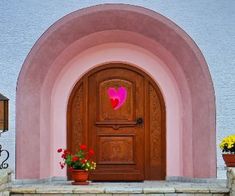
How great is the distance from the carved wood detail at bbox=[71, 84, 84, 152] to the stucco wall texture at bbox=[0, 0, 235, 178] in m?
1.34

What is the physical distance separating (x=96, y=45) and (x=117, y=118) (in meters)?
1.32

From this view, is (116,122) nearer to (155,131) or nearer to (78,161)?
(155,131)

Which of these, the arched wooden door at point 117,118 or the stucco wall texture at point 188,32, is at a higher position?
the stucco wall texture at point 188,32

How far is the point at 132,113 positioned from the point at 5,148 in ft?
7.68

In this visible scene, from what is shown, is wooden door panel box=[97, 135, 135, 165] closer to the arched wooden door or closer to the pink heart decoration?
the arched wooden door

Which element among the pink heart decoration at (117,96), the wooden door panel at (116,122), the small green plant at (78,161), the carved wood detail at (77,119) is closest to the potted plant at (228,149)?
the wooden door panel at (116,122)

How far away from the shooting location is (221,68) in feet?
A: 32.2

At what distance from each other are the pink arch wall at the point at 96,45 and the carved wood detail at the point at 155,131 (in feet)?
1.36

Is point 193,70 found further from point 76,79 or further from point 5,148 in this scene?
point 5,148

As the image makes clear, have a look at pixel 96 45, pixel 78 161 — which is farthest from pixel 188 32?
pixel 78 161

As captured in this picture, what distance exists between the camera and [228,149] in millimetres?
9141

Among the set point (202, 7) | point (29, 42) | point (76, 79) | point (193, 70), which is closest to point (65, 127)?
point (76, 79)

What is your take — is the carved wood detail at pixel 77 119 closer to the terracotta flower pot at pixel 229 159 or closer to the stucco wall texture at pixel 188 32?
the stucco wall texture at pixel 188 32

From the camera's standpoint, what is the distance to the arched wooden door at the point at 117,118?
10.8m
